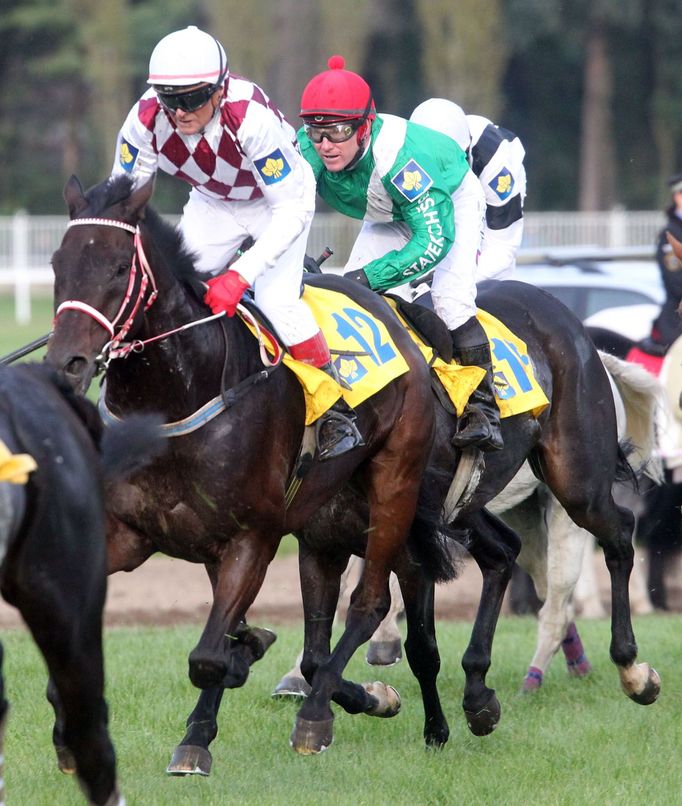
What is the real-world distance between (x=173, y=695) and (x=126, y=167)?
2409 mm

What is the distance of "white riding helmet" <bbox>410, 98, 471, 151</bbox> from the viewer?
6.90 meters

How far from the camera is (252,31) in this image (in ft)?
107

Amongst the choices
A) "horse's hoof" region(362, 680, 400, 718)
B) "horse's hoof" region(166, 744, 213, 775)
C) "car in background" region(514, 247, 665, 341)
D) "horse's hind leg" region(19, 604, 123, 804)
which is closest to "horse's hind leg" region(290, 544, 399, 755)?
"horse's hoof" region(362, 680, 400, 718)

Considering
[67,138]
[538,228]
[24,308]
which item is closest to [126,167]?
[24,308]

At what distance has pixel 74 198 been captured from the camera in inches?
192

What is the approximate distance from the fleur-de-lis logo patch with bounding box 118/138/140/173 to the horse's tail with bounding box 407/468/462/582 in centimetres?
174

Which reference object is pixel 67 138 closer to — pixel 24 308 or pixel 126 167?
pixel 24 308

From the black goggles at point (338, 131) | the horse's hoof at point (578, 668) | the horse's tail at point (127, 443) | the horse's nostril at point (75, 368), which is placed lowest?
the horse's hoof at point (578, 668)

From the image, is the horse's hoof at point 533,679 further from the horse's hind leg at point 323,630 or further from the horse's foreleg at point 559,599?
the horse's hind leg at point 323,630

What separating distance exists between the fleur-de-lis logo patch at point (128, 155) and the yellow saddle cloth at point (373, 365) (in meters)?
0.79

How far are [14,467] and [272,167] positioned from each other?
1.98m

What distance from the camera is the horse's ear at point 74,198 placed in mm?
4848

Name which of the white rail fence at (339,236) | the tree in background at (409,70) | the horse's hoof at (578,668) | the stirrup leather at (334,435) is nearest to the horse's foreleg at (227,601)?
the stirrup leather at (334,435)

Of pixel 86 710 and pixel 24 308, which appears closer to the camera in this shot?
pixel 86 710
